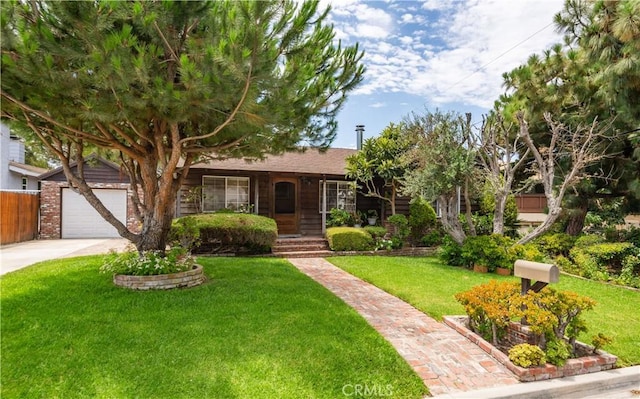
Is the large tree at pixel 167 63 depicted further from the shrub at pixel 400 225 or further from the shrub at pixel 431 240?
the shrub at pixel 431 240

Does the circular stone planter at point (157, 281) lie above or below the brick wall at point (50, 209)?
below

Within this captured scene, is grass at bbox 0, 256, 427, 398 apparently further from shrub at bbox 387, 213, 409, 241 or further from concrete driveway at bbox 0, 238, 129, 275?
shrub at bbox 387, 213, 409, 241

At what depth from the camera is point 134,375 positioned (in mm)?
3236

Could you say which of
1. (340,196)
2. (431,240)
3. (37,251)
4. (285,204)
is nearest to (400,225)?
(431,240)

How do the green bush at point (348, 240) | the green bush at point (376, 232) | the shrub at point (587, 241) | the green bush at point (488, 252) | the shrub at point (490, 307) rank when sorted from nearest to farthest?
the shrub at point (490, 307), the green bush at point (488, 252), the shrub at point (587, 241), the green bush at point (348, 240), the green bush at point (376, 232)

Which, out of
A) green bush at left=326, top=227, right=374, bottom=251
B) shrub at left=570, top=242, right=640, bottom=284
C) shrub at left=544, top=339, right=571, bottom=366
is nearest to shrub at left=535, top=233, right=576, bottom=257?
shrub at left=570, top=242, right=640, bottom=284

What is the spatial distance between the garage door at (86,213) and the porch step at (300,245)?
794 centimetres

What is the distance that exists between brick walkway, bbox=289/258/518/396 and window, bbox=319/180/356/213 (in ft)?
24.0

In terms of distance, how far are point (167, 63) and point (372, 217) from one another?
10.2m

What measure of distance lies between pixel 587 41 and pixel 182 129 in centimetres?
1002

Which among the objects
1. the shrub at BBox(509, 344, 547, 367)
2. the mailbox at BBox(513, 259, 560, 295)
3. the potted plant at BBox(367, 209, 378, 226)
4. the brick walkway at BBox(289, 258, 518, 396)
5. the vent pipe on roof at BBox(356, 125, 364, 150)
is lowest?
the brick walkway at BBox(289, 258, 518, 396)

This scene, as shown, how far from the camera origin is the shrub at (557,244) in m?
10.0

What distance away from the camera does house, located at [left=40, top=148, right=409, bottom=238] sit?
1205 cm

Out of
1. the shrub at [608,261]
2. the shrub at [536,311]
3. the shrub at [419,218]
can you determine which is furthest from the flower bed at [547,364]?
the shrub at [419,218]
